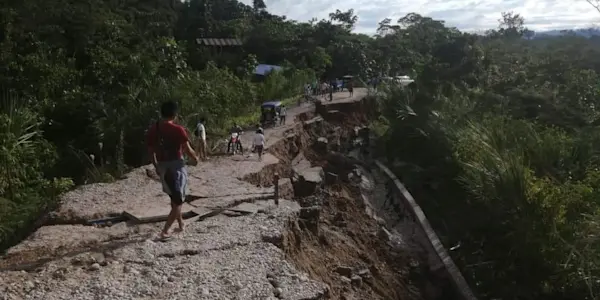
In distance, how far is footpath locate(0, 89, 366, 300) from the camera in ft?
19.3

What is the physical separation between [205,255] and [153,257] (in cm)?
65

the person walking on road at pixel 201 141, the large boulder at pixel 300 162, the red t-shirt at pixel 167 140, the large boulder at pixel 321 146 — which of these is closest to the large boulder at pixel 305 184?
the person walking on road at pixel 201 141

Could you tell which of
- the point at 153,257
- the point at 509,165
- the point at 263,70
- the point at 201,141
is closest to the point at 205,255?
the point at 153,257

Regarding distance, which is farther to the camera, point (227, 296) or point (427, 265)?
point (427, 265)

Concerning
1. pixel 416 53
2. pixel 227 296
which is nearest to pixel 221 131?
pixel 227 296

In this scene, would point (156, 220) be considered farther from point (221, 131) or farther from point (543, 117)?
point (543, 117)

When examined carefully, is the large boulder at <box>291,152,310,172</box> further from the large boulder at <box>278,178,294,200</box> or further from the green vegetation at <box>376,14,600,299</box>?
the large boulder at <box>278,178,294,200</box>

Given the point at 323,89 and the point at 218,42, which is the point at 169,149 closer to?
the point at 323,89

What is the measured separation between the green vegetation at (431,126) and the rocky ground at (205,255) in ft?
5.23

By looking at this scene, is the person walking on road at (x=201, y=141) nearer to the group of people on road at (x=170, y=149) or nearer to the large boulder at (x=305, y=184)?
the large boulder at (x=305, y=184)

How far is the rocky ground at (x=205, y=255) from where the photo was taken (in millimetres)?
5973

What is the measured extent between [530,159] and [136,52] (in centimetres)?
1662

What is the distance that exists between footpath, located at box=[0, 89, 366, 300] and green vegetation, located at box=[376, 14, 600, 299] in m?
3.80

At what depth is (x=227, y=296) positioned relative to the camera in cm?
589
